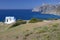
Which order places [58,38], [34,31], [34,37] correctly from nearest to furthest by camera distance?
1. [58,38]
2. [34,37]
3. [34,31]

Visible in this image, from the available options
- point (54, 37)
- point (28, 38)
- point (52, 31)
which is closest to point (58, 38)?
point (54, 37)

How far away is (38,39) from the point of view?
37.8 feet

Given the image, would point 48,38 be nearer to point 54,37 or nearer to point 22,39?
point 54,37

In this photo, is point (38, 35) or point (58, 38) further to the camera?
point (38, 35)

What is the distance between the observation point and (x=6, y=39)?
12883 millimetres

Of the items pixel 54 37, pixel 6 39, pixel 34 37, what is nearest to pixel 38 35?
pixel 34 37

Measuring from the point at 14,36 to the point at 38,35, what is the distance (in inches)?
65.1

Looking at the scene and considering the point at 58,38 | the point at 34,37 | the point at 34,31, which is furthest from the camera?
the point at 34,31

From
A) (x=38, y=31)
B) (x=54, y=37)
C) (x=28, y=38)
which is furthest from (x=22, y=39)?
(x=54, y=37)

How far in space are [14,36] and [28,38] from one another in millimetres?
1170

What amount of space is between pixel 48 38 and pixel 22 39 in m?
1.59

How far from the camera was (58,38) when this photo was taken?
11.1 metres

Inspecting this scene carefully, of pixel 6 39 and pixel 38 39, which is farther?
pixel 6 39

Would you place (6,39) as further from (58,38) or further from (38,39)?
(58,38)
